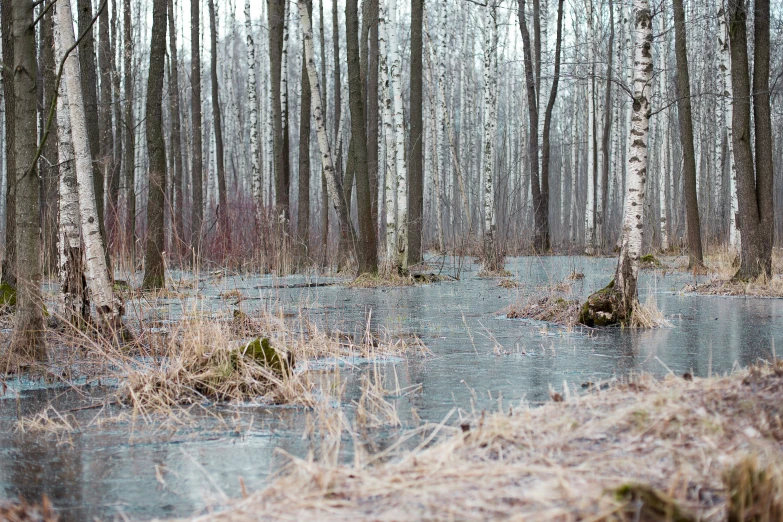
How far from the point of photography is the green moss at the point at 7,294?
869 cm

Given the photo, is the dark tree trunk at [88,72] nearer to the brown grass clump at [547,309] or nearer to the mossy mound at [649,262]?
the brown grass clump at [547,309]

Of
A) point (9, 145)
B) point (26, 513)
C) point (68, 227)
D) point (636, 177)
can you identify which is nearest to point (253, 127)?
point (9, 145)

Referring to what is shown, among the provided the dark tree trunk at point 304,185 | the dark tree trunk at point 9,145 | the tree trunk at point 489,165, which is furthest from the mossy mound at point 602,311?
the dark tree trunk at point 304,185

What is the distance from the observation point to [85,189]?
648cm

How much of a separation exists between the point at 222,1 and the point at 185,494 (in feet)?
101

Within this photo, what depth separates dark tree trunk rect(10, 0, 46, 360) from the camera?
5.89 m

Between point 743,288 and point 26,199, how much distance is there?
9.68m

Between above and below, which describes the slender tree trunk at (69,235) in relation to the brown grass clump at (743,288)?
above

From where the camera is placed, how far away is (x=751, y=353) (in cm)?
625

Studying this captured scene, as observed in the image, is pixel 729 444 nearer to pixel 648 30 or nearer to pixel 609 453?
pixel 609 453

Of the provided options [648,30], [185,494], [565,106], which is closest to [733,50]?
[648,30]

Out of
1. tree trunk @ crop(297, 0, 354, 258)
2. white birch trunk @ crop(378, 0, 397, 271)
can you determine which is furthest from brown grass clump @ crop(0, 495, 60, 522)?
white birch trunk @ crop(378, 0, 397, 271)

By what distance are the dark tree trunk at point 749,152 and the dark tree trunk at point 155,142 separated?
803cm

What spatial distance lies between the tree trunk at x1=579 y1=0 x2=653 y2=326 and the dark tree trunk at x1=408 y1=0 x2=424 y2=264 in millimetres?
7700
